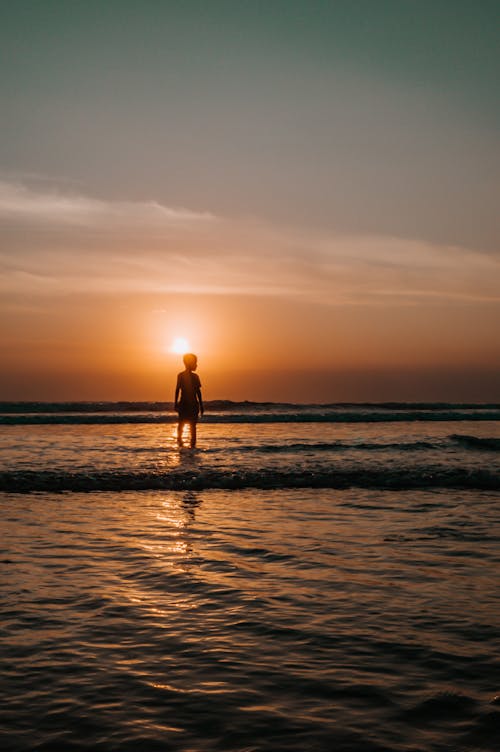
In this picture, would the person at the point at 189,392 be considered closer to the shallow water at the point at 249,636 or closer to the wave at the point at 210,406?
the shallow water at the point at 249,636

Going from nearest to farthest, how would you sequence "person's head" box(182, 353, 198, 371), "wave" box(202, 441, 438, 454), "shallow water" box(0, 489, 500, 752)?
"shallow water" box(0, 489, 500, 752)
"wave" box(202, 441, 438, 454)
"person's head" box(182, 353, 198, 371)

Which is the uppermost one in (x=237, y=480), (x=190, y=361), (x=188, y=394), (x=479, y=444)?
(x=190, y=361)

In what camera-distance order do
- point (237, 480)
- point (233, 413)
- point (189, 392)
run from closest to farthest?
point (237, 480), point (189, 392), point (233, 413)

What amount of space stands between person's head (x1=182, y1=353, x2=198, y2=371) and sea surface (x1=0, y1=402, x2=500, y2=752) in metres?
8.20

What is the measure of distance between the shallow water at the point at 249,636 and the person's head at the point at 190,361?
11.0 m

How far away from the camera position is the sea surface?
328 cm

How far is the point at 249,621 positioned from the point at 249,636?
0.29 m

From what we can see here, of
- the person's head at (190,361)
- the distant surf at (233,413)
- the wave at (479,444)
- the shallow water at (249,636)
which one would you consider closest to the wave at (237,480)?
the shallow water at (249,636)

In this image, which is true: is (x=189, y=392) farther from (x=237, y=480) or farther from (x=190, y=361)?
(x=237, y=480)

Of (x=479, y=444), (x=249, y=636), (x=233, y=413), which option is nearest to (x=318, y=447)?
(x=479, y=444)

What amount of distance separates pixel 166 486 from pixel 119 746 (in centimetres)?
Answer: 917

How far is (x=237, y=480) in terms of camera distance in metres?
12.7

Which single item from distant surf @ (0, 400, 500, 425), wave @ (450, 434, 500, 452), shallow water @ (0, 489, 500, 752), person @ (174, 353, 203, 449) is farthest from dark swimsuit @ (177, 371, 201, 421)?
distant surf @ (0, 400, 500, 425)

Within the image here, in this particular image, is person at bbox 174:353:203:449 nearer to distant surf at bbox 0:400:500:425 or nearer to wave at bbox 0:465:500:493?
wave at bbox 0:465:500:493
